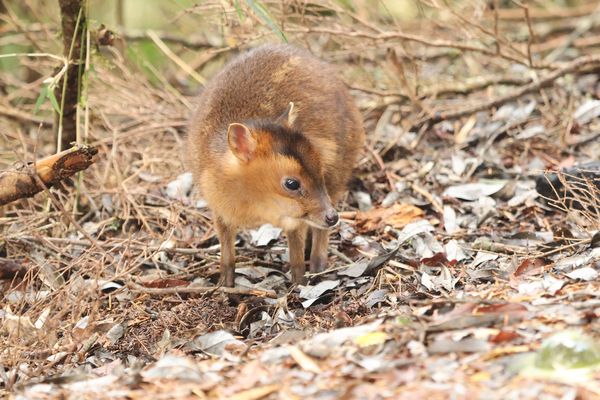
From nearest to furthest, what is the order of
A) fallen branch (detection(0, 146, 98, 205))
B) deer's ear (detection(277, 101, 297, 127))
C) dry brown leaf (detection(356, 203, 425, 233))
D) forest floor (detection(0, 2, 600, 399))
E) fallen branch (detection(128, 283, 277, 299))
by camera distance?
forest floor (detection(0, 2, 600, 399)), fallen branch (detection(0, 146, 98, 205)), fallen branch (detection(128, 283, 277, 299)), deer's ear (detection(277, 101, 297, 127)), dry brown leaf (detection(356, 203, 425, 233))

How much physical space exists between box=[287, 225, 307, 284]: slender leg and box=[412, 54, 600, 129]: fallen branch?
102 inches

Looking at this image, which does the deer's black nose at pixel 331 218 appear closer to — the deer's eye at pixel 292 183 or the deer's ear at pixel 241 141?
the deer's eye at pixel 292 183

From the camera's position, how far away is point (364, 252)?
226 inches

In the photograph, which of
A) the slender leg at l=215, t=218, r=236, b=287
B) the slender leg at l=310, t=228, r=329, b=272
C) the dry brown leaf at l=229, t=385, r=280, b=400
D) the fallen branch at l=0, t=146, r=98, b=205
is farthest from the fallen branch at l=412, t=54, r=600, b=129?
the dry brown leaf at l=229, t=385, r=280, b=400

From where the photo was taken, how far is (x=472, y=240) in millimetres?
5766

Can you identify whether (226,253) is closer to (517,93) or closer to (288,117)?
(288,117)

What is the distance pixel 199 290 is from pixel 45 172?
3.80ft

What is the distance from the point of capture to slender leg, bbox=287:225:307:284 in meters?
5.33

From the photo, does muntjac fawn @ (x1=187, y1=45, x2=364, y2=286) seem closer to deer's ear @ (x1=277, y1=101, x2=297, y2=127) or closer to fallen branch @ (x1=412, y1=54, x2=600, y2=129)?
deer's ear @ (x1=277, y1=101, x2=297, y2=127)

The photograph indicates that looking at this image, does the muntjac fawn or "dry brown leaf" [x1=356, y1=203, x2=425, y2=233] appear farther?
"dry brown leaf" [x1=356, y1=203, x2=425, y2=233]

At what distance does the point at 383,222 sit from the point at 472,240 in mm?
711

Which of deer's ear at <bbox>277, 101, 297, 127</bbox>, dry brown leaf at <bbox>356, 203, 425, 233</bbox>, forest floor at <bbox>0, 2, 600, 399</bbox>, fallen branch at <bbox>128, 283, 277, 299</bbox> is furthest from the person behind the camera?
dry brown leaf at <bbox>356, 203, 425, 233</bbox>

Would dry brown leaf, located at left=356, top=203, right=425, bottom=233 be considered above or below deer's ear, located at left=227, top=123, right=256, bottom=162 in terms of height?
below

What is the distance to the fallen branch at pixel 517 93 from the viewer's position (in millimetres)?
7398
